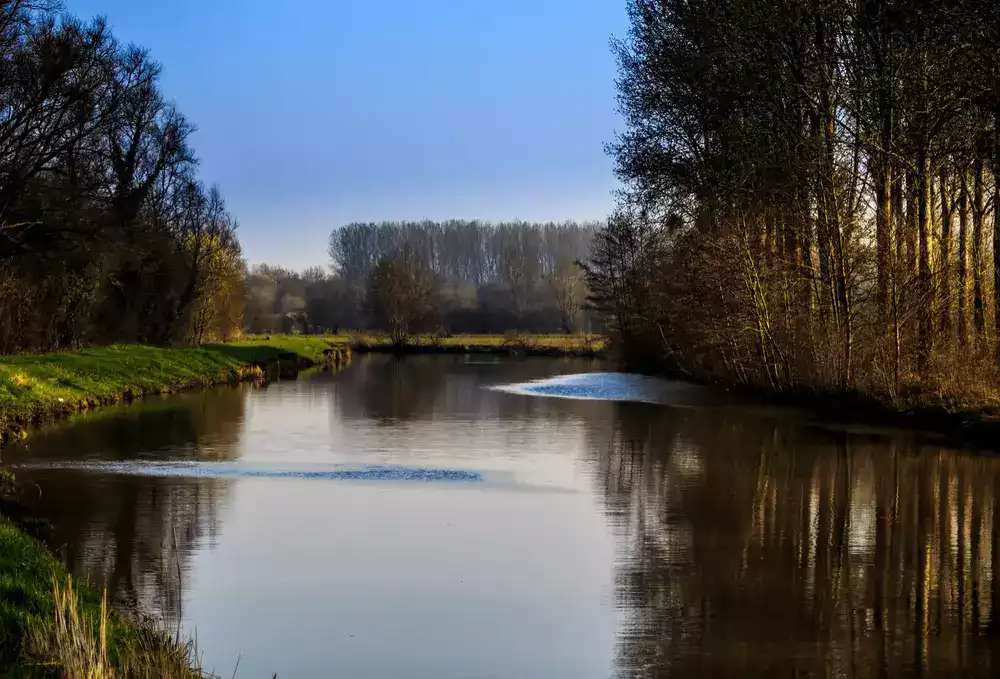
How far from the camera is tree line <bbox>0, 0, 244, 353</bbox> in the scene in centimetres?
2712

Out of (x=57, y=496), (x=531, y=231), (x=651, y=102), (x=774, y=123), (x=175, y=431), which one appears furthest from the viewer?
(x=531, y=231)

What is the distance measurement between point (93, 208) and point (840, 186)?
77.6 feet

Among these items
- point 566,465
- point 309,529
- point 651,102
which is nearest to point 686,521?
point 309,529

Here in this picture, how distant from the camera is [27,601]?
299 inches

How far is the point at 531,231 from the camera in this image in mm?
157500

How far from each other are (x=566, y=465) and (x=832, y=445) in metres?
5.14

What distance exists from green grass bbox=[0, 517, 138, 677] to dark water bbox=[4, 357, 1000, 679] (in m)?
0.64

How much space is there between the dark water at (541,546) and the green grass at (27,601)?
64 centimetres

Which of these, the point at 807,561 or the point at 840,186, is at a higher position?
the point at 840,186

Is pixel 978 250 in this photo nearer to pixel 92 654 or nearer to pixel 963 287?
pixel 963 287

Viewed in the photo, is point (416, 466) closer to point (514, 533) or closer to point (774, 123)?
point (514, 533)

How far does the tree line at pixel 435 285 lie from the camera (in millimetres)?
88062

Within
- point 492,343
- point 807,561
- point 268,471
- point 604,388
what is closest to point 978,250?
point 604,388

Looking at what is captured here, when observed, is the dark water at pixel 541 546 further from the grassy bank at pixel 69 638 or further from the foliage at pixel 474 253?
the foliage at pixel 474 253
